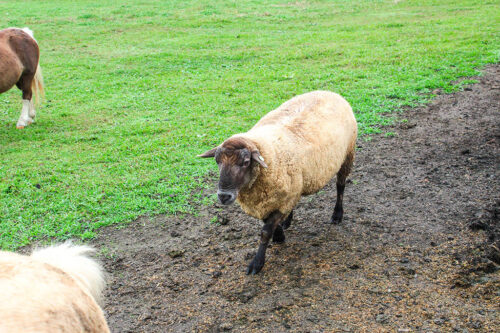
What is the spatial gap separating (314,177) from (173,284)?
188 cm

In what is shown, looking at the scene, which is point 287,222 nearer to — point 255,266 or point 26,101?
point 255,266

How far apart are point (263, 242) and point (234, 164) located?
36.9 inches

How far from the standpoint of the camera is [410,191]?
6.17 metres

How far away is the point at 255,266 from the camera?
480 cm

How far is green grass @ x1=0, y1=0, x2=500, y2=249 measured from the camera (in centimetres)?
676

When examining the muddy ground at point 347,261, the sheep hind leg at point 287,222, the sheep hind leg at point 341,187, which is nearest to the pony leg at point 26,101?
the muddy ground at point 347,261

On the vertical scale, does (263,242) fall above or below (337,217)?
above

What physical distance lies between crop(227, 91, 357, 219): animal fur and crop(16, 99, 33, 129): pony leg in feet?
21.9

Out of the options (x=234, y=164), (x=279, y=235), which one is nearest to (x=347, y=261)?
(x=279, y=235)

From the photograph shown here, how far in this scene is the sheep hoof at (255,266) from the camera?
479 cm

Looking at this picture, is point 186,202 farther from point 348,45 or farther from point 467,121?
point 348,45

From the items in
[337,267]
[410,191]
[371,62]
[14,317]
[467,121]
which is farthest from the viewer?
[371,62]

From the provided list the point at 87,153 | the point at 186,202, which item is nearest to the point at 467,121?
the point at 186,202

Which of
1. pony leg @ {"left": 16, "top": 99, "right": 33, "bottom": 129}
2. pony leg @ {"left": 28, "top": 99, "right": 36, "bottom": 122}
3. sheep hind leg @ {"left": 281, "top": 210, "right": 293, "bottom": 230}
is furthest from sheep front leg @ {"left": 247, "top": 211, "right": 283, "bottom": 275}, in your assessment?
pony leg @ {"left": 28, "top": 99, "right": 36, "bottom": 122}
